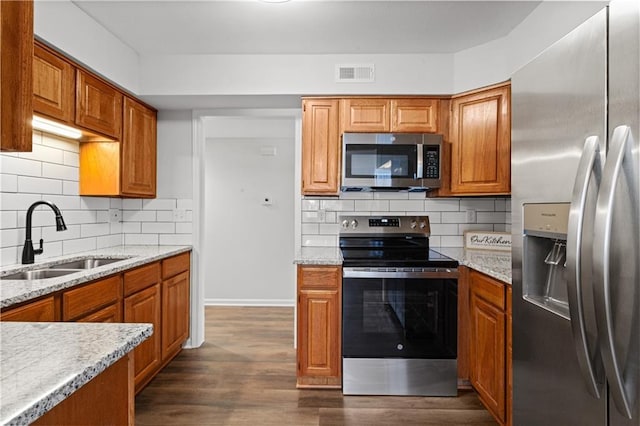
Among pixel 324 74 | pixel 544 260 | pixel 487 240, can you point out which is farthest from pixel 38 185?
pixel 487 240

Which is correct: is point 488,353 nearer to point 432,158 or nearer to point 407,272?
point 407,272

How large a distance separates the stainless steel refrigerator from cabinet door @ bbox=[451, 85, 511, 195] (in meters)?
1.25

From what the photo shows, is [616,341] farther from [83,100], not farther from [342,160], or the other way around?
[83,100]

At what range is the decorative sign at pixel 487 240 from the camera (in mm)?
2742

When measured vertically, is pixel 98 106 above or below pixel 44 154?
above

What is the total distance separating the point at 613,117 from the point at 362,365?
2007 millimetres

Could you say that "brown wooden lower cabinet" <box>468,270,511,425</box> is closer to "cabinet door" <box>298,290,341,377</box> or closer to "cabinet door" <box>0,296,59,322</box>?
"cabinet door" <box>298,290,341,377</box>

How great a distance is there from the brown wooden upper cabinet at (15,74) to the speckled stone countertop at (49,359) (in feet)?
1.34

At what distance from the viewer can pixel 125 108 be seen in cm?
276

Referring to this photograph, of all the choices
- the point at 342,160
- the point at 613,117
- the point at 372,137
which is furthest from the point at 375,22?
the point at 613,117

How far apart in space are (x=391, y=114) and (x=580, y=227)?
6.64 feet

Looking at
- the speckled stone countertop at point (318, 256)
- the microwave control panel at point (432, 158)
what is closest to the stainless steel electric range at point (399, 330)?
the speckled stone countertop at point (318, 256)

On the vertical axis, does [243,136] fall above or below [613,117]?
above

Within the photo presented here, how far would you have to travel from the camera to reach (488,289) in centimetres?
214
